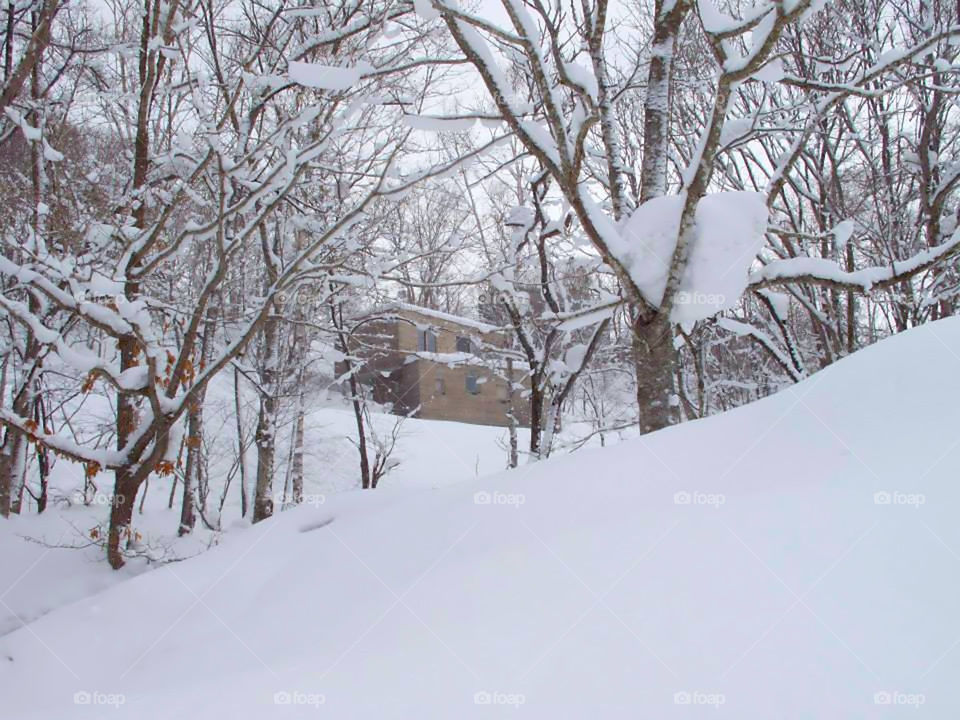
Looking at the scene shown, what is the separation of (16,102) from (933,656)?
9148 mm

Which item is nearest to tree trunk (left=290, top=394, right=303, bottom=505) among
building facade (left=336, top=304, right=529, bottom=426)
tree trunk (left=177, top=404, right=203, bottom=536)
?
tree trunk (left=177, top=404, right=203, bottom=536)

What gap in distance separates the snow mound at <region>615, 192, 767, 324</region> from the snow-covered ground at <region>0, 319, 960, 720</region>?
0.81 meters

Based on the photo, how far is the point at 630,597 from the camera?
1765 millimetres

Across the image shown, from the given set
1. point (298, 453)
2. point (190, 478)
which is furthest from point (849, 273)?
point (298, 453)

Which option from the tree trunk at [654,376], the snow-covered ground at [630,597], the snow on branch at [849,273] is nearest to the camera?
the snow-covered ground at [630,597]

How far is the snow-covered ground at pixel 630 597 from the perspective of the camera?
4.83 feet

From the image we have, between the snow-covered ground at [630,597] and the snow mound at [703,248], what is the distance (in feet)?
2.65

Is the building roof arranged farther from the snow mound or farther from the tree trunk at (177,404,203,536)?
the tree trunk at (177,404,203,536)

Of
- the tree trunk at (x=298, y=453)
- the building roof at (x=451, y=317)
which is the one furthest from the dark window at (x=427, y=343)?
the building roof at (x=451, y=317)

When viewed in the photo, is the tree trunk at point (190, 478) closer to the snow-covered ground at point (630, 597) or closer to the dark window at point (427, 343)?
the snow-covered ground at point (630, 597)

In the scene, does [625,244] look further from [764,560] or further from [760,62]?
[764,560]

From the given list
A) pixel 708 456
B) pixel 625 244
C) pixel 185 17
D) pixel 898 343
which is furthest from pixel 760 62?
pixel 185 17

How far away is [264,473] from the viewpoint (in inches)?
402

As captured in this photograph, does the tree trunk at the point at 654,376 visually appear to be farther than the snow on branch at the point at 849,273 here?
Yes
